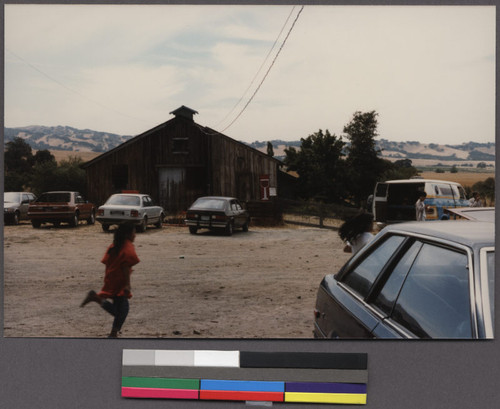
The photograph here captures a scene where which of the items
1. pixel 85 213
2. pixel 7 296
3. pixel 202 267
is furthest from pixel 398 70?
pixel 7 296

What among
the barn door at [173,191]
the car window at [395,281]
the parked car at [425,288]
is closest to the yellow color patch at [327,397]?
the parked car at [425,288]

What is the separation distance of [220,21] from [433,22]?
183 centimetres

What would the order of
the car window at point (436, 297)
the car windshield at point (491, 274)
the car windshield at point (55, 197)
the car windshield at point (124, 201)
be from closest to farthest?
the car window at point (436, 297) < the car windshield at point (491, 274) < the car windshield at point (124, 201) < the car windshield at point (55, 197)

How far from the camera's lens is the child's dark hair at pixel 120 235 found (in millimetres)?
4316

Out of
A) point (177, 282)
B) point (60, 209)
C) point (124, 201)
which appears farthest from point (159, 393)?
point (60, 209)

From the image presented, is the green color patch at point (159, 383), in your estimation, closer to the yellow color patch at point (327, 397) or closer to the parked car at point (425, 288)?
the yellow color patch at point (327, 397)

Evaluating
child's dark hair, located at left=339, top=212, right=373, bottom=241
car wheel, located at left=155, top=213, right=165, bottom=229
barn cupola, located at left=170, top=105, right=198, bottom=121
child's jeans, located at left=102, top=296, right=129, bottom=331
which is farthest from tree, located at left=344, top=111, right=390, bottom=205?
child's jeans, located at left=102, top=296, right=129, bottom=331

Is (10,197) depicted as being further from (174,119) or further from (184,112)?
(184,112)

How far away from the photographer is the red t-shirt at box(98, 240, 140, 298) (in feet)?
13.9

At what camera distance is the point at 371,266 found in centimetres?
291

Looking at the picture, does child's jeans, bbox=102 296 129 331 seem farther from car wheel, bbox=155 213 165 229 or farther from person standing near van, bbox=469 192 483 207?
person standing near van, bbox=469 192 483 207

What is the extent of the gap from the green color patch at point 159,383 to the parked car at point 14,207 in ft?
5.57

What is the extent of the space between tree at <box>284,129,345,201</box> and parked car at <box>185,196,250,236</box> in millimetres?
602

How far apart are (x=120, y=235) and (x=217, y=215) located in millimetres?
888
